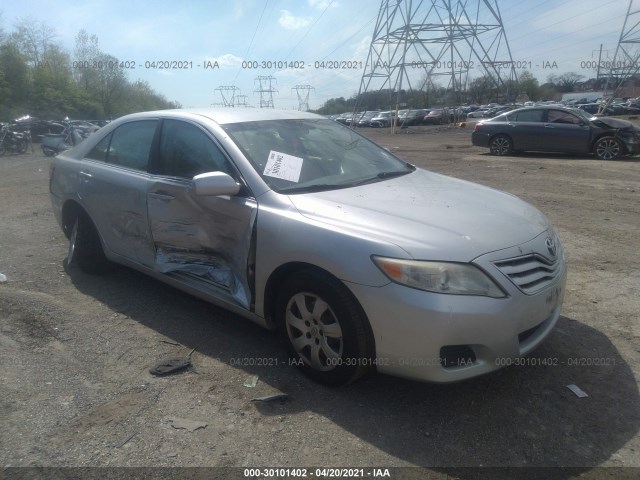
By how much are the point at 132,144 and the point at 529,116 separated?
13.1 m

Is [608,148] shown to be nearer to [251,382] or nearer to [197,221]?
[197,221]

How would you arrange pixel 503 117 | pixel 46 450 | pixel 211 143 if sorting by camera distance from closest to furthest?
pixel 46 450 → pixel 211 143 → pixel 503 117

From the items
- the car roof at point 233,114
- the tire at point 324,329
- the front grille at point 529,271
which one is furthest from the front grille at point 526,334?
the car roof at point 233,114

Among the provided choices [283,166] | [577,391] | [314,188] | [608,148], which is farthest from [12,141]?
[577,391]

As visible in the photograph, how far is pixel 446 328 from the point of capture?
264 cm

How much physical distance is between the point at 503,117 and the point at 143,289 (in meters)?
13.5

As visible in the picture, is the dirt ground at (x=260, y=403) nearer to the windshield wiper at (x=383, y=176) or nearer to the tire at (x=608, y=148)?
the windshield wiper at (x=383, y=176)

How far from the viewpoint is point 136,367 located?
3.45 m

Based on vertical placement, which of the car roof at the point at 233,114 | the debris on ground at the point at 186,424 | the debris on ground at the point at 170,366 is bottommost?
the debris on ground at the point at 186,424

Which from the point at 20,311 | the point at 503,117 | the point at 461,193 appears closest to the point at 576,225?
the point at 461,193

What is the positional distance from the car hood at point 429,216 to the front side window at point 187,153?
0.75m

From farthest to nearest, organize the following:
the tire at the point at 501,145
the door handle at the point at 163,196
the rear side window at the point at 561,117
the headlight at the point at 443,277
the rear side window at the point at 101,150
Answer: the tire at the point at 501,145 → the rear side window at the point at 561,117 → the rear side window at the point at 101,150 → the door handle at the point at 163,196 → the headlight at the point at 443,277

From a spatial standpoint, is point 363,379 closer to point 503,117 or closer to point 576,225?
point 576,225

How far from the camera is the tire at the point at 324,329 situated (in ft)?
9.40
